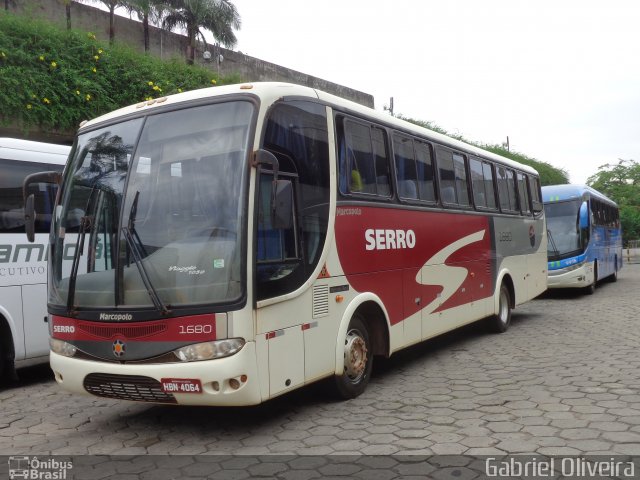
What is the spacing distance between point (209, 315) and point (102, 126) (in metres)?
2.36

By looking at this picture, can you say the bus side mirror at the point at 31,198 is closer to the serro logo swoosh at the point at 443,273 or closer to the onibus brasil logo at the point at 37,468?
the onibus brasil logo at the point at 37,468

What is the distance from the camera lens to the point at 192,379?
4.75 meters

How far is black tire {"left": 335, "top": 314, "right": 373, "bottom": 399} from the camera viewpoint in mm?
6110

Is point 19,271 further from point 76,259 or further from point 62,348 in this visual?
point 76,259

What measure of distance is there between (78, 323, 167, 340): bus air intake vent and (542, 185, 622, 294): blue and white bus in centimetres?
1349

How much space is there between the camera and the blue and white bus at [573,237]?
16234 millimetres

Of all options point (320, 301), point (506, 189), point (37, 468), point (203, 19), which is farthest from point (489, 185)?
point (203, 19)

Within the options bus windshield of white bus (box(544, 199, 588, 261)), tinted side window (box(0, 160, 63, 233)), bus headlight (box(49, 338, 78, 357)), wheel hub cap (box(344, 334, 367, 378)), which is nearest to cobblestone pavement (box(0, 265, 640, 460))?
wheel hub cap (box(344, 334, 367, 378))

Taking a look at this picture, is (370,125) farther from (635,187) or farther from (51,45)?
(635,187)

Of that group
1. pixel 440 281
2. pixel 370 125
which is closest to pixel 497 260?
pixel 440 281

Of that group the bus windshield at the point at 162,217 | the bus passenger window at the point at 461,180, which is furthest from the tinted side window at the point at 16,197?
the bus passenger window at the point at 461,180

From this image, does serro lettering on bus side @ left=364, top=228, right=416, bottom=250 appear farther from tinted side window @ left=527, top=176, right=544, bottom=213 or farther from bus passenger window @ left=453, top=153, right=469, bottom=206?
tinted side window @ left=527, top=176, right=544, bottom=213

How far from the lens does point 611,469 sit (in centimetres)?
407

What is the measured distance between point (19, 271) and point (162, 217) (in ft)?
11.1
